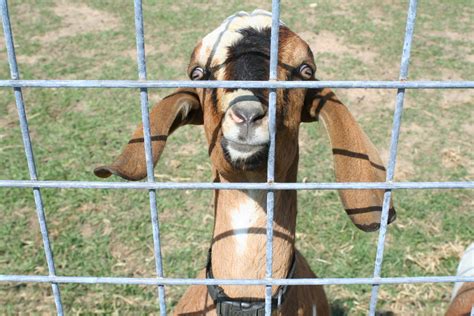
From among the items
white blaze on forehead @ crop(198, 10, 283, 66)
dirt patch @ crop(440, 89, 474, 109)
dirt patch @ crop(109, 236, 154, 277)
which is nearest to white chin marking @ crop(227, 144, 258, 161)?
white blaze on forehead @ crop(198, 10, 283, 66)

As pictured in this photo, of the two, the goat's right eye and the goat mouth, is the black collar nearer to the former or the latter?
the goat mouth

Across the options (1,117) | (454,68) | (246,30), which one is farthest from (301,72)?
(454,68)

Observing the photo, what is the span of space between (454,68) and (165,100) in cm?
536

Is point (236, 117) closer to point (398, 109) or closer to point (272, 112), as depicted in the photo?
point (272, 112)

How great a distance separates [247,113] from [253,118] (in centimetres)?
2

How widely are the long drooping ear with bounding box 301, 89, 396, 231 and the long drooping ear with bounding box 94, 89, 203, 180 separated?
1.64 ft

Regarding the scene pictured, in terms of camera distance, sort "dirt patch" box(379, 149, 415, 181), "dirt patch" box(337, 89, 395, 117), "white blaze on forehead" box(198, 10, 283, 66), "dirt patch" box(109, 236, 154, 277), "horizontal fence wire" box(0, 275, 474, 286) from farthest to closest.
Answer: "dirt patch" box(337, 89, 395, 117) → "dirt patch" box(379, 149, 415, 181) → "dirt patch" box(109, 236, 154, 277) → "white blaze on forehead" box(198, 10, 283, 66) → "horizontal fence wire" box(0, 275, 474, 286)

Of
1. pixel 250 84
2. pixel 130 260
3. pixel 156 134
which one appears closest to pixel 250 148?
pixel 156 134

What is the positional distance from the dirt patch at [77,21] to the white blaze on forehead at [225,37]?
5.61m

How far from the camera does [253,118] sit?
5.36 feet

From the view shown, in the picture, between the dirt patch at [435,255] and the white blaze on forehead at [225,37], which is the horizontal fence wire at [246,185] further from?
the dirt patch at [435,255]

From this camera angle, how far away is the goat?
1722 millimetres

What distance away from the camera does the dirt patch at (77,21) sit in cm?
738

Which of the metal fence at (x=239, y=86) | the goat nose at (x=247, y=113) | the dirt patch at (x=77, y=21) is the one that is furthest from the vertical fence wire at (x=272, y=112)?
the dirt patch at (x=77, y=21)
